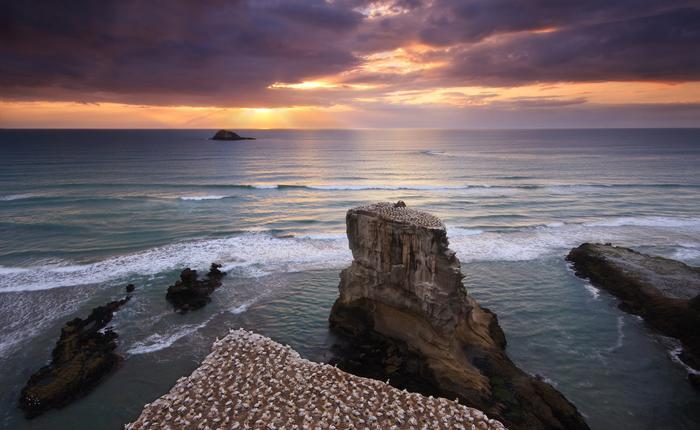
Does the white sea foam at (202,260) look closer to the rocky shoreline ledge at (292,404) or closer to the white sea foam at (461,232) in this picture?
the white sea foam at (461,232)

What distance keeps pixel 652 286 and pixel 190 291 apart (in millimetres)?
29075

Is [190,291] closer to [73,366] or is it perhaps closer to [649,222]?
[73,366]

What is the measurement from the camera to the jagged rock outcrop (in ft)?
51.2

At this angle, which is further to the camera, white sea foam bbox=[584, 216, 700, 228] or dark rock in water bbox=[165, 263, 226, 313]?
white sea foam bbox=[584, 216, 700, 228]

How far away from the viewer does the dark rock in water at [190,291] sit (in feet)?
80.7

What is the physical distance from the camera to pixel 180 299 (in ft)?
82.3

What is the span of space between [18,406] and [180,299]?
9671mm

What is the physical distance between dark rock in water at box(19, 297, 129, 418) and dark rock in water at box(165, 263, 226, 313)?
3.73 m

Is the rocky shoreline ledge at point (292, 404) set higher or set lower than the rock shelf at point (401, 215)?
lower

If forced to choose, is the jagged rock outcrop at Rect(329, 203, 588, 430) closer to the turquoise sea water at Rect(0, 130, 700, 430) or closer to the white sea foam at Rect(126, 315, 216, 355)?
the turquoise sea water at Rect(0, 130, 700, 430)

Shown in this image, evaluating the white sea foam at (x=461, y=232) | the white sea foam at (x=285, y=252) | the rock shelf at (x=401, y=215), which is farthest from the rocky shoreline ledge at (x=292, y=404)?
the white sea foam at (x=461, y=232)

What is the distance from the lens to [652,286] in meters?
24.8

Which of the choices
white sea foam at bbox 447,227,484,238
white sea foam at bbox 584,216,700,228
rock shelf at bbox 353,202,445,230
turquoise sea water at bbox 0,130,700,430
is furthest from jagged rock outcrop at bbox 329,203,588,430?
white sea foam at bbox 584,216,700,228

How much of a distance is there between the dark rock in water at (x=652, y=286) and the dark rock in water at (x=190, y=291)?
26.2 m
